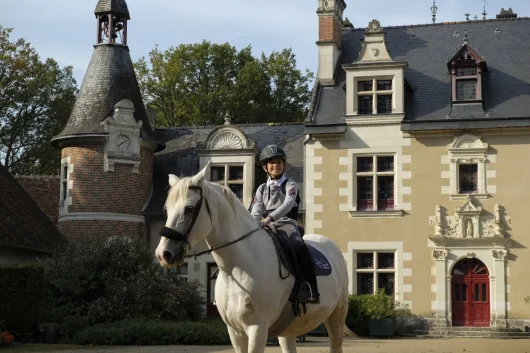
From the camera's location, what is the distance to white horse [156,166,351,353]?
6.34 metres

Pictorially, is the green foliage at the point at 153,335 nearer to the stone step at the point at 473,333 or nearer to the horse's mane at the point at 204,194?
the stone step at the point at 473,333

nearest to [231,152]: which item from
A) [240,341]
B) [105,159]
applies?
[105,159]

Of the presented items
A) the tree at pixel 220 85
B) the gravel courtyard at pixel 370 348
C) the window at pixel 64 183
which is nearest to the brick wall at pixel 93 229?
the window at pixel 64 183

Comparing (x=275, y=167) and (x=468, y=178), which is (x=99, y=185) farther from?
(x=275, y=167)

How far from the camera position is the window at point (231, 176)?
86.1 feet

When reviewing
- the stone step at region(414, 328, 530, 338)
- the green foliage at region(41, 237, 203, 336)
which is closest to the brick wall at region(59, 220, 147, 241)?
the green foliage at region(41, 237, 203, 336)

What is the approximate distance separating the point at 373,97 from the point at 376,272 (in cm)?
510

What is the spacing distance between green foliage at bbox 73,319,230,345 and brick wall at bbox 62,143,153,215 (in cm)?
750

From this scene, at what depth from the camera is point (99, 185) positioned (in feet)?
81.5

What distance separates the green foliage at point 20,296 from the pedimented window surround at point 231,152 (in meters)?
9.30

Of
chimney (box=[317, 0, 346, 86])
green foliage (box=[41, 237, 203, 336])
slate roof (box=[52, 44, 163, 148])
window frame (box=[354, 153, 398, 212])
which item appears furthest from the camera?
chimney (box=[317, 0, 346, 86])

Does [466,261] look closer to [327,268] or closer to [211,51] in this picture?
[327,268]

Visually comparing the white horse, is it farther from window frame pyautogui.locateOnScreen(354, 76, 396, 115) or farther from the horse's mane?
window frame pyautogui.locateOnScreen(354, 76, 396, 115)

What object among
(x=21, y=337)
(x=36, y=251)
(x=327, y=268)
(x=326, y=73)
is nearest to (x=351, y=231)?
(x=326, y=73)
